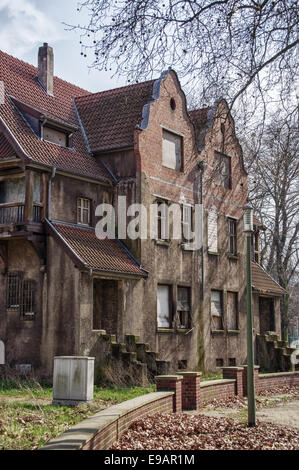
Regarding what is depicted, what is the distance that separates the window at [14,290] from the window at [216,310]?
9429 millimetres

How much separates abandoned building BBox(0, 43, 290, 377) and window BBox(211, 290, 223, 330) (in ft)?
0.15

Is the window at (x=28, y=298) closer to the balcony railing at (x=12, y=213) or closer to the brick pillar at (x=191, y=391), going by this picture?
the balcony railing at (x=12, y=213)

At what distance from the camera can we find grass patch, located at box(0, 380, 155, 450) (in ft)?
31.8

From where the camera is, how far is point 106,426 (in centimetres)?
923

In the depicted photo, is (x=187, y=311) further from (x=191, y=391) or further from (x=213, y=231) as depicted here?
(x=191, y=391)

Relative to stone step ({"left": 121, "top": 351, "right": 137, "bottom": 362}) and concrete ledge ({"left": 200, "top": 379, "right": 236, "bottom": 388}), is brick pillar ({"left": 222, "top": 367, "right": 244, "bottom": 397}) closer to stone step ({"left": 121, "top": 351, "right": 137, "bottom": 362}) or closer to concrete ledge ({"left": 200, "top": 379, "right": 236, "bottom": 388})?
concrete ledge ({"left": 200, "top": 379, "right": 236, "bottom": 388})

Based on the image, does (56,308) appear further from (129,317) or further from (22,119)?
(22,119)

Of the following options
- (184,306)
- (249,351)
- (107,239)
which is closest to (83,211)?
(107,239)

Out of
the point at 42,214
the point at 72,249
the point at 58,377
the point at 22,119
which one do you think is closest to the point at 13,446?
the point at 58,377

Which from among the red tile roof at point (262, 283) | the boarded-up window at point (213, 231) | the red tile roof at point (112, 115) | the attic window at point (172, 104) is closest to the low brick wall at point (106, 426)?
the red tile roof at point (112, 115)

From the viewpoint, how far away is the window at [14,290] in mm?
22219

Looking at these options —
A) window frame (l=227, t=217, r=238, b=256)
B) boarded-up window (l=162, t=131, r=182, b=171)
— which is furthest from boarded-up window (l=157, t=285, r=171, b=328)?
window frame (l=227, t=217, r=238, b=256)

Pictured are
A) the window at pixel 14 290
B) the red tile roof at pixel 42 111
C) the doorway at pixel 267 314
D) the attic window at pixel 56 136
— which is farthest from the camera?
the doorway at pixel 267 314
